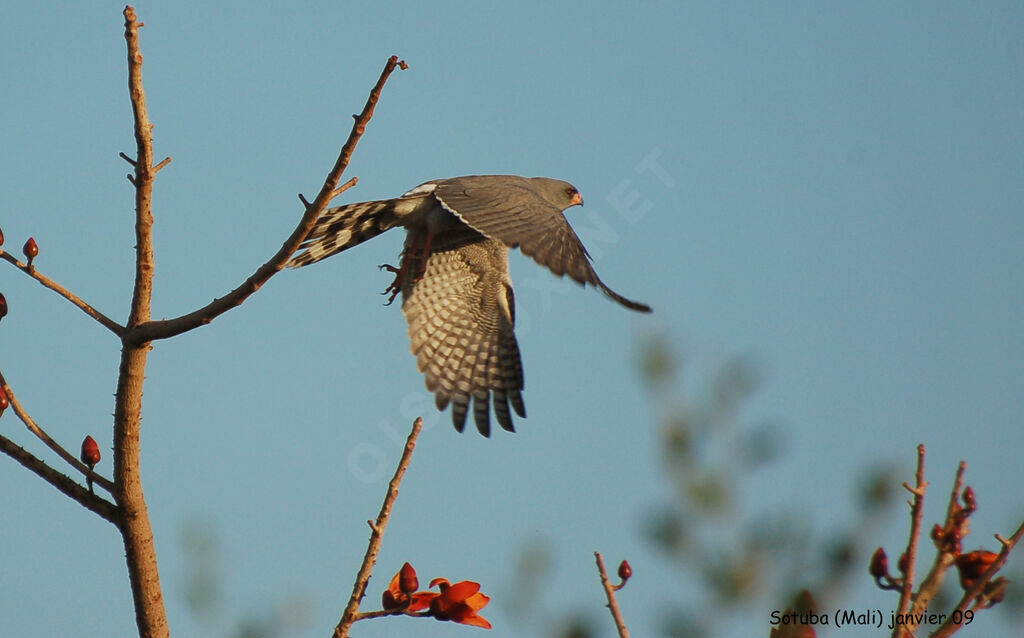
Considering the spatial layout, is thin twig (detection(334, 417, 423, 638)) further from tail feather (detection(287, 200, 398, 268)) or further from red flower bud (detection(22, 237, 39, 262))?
tail feather (detection(287, 200, 398, 268))

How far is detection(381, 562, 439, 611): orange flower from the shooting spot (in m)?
2.50

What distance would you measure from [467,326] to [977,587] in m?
5.29

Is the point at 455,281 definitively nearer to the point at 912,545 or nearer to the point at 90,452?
the point at 90,452

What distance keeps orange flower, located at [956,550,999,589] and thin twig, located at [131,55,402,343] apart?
169 centimetres

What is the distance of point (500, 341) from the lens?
270 inches

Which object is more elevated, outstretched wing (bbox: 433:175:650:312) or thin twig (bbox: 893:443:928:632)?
outstretched wing (bbox: 433:175:650:312)

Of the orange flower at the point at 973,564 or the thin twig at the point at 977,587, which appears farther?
the orange flower at the point at 973,564

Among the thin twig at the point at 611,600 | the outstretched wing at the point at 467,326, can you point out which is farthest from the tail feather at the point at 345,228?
the thin twig at the point at 611,600

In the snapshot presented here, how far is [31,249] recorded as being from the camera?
284 centimetres

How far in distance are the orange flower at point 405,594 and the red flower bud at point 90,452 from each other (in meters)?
0.75

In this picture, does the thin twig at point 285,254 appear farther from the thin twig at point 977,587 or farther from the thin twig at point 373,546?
the thin twig at point 977,587

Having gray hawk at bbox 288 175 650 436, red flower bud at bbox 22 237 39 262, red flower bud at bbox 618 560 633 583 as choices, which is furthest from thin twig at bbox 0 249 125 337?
gray hawk at bbox 288 175 650 436

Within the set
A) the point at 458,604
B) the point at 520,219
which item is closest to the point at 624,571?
the point at 458,604

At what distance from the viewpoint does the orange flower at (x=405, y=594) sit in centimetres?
250
